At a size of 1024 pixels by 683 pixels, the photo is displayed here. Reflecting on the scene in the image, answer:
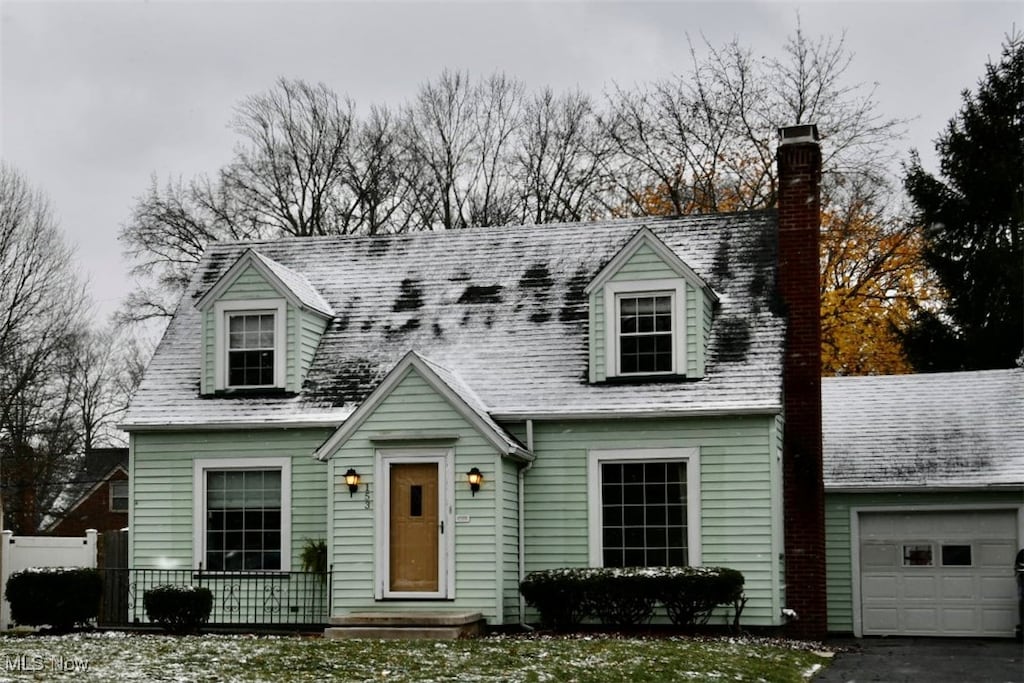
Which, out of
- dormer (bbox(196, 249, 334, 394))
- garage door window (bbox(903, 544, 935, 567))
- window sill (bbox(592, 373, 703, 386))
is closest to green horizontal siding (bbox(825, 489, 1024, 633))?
garage door window (bbox(903, 544, 935, 567))

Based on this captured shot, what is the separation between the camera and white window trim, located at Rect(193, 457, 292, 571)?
21.6 meters

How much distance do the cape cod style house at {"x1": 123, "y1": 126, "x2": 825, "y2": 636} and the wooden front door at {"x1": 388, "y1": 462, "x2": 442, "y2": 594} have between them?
1.3 inches

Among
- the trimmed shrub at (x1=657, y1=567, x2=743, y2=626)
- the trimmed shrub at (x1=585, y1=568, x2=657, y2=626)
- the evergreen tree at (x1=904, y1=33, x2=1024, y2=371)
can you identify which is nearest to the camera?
the trimmed shrub at (x1=657, y1=567, x2=743, y2=626)

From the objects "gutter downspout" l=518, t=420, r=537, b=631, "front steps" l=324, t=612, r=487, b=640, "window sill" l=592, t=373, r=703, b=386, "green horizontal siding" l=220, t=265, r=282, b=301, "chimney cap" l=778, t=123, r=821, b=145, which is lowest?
"front steps" l=324, t=612, r=487, b=640

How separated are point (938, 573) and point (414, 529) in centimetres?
899

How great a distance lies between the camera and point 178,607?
20031 millimetres

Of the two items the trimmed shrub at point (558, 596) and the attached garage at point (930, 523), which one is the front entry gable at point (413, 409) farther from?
the attached garage at point (930, 523)

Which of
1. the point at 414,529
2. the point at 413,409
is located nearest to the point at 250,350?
the point at 413,409

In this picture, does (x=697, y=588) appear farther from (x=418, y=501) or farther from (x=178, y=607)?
(x=178, y=607)

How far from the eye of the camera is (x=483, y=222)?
3956cm

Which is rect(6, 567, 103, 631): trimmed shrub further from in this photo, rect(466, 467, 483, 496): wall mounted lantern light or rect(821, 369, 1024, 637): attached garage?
rect(821, 369, 1024, 637): attached garage

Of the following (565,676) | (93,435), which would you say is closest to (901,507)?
(565,676)

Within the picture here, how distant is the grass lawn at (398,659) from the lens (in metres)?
13.8

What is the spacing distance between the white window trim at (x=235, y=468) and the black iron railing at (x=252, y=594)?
27cm
